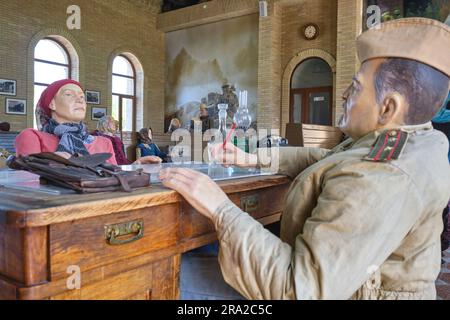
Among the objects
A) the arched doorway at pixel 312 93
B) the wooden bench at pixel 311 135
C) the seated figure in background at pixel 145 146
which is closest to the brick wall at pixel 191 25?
the arched doorway at pixel 312 93

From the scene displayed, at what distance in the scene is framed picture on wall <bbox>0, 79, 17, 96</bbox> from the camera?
361 inches

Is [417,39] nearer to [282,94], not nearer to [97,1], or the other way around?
[282,94]

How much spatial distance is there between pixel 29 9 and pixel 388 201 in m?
11.0

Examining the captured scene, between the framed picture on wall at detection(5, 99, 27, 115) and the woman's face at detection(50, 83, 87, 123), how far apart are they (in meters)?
8.25

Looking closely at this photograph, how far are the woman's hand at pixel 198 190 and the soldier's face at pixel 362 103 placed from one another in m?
0.43

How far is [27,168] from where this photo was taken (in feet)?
3.16

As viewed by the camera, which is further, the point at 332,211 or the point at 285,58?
the point at 285,58

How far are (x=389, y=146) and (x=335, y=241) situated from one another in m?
0.26

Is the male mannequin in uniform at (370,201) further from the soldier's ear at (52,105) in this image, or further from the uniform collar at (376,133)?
the soldier's ear at (52,105)

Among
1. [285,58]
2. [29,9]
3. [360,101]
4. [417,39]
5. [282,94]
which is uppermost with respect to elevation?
[29,9]

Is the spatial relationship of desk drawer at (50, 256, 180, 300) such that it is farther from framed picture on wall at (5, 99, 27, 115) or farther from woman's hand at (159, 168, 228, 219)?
framed picture on wall at (5, 99, 27, 115)

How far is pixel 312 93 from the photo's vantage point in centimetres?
980
